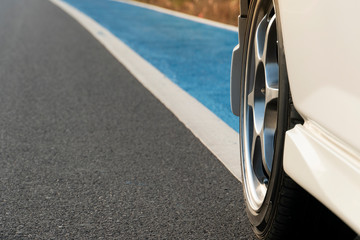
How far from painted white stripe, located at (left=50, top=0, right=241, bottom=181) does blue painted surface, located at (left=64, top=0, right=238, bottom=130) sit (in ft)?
0.43

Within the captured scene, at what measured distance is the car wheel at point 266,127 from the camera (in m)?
2.61

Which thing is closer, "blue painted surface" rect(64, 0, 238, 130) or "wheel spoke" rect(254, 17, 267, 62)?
"wheel spoke" rect(254, 17, 267, 62)

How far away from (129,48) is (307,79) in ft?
28.3

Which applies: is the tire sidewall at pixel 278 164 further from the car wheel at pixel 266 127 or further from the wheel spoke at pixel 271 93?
the wheel spoke at pixel 271 93

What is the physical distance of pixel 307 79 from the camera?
2.33 meters

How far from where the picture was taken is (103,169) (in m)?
4.29

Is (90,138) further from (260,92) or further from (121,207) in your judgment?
(260,92)

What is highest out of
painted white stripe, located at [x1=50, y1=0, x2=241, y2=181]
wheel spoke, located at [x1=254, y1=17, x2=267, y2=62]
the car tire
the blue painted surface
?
wheel spoke, located at [x1=254, y1=17, x2=267, y2=62]

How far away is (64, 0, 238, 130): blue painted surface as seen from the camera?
7.23m

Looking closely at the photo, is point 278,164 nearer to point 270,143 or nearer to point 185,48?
point 270,143

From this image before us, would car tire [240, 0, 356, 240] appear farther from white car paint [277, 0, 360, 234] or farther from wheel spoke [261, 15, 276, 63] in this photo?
white car paint [277, 0, 360, 234]

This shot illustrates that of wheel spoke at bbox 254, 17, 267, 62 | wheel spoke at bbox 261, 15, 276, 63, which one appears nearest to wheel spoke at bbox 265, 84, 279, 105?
wheel spoke at bbox 261, 15, 276, 63

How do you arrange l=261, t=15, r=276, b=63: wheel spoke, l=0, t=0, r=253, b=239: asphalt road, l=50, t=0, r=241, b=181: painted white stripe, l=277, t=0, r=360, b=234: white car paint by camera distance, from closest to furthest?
1. l=277, t=0, r=360, b=234: white car paint
2. l=261, t=15, r=276, b=63: wheel spoke
3. l=0, t=0, r=253, b=239: asphalt road
4. l=50, t=0, r=241, b=181: painted white stripe

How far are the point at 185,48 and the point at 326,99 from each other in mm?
8800
